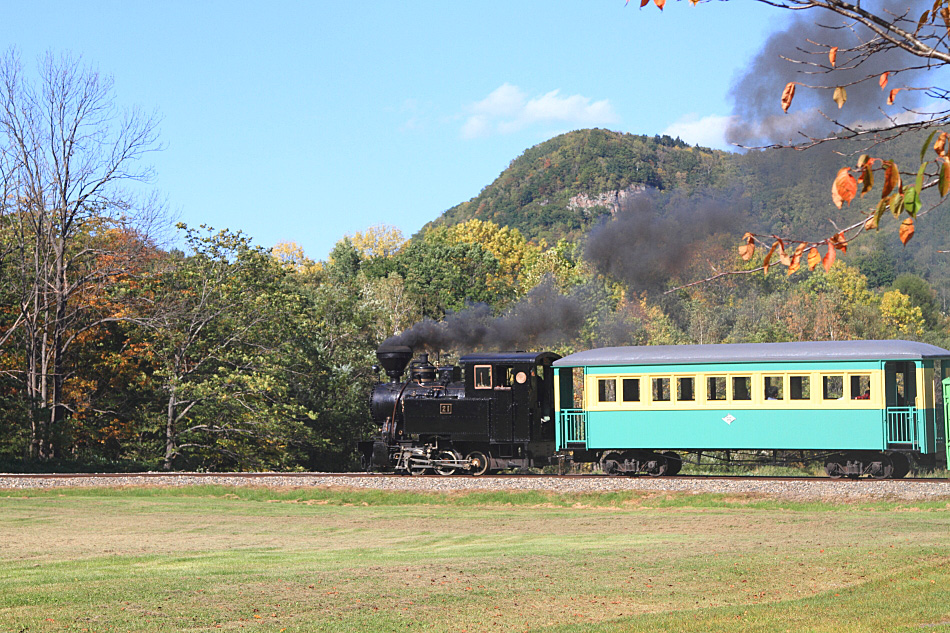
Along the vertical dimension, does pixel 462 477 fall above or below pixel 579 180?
below

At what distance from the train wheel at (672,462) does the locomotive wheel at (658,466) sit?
0.10 m

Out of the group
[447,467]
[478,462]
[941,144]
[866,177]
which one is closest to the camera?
[941,144]

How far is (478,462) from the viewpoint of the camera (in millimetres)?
25312

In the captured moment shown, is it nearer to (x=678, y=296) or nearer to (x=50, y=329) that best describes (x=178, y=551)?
(x=50, y=329)

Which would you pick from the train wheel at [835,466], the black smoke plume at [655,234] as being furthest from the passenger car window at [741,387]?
the black smoke plume at [655,234]

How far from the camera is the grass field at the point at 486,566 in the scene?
967 centimetres

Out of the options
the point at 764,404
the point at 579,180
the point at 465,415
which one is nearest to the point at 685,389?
the point at 764,404

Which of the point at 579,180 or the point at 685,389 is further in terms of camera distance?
the point at 579,180

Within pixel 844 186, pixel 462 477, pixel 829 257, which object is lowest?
pixel 462 477

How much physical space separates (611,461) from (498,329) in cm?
992

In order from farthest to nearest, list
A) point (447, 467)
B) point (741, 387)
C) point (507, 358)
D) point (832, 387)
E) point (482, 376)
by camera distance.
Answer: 1. point (447, 467)
2. point (482, 376)
3. point (507, 358)
4. point (741, 387)
5. point (832, 387)

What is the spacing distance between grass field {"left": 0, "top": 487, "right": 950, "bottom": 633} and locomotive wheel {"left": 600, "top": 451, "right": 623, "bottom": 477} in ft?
9.73

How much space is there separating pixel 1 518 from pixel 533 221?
13350cm

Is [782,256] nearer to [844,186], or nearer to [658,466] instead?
[844,186]
